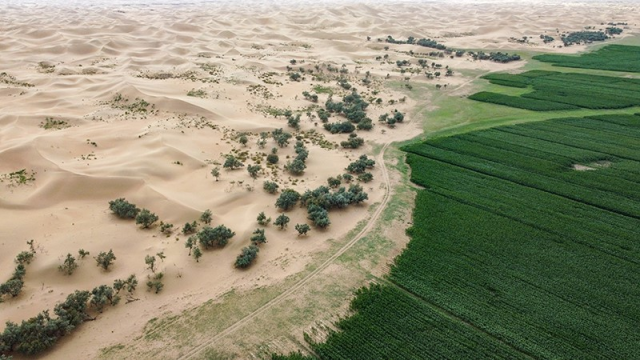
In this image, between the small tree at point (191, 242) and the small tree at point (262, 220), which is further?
the small tree at point (262, 220)

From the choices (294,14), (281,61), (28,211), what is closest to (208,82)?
(281,61)

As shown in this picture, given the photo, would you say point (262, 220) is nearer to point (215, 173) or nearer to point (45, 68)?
point (215, 173)

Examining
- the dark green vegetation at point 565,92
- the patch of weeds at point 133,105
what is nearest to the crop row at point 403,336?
the patch of weeds at point 133,105

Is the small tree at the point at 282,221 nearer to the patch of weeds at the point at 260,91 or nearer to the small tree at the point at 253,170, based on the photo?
the small tree at the point at 253,170

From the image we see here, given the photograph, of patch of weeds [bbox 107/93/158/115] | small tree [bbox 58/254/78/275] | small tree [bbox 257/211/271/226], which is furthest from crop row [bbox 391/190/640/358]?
patch of weeds [bbox 107/93/158/115]

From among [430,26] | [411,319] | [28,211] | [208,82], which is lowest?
[411,319]

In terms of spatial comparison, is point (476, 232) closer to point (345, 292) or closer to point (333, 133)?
point (345, 292)

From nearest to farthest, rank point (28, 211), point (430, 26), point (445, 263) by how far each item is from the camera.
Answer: point (445, 263) < point (28, 211) < point (430, 26)
